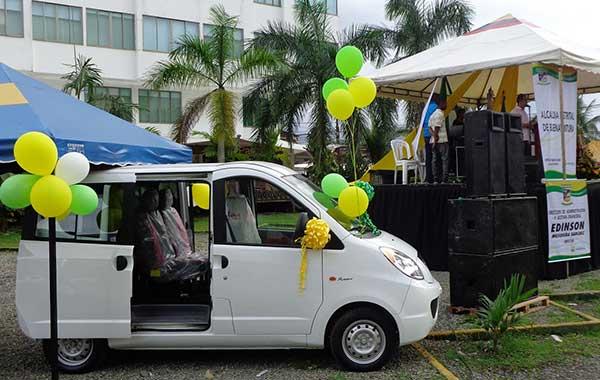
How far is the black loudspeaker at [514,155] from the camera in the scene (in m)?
7.45

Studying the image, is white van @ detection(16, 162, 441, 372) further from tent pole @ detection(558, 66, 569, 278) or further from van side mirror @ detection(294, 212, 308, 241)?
tent pole @ detection(558, 66, 569, 278)

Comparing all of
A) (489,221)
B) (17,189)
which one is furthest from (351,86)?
(17,189)

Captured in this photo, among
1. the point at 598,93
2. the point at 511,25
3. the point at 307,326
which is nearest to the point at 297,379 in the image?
the point at 307,326

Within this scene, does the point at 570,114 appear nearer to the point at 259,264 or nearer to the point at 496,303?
the point at 496,303

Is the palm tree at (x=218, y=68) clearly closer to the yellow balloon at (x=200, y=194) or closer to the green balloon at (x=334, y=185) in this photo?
the yellow balloon at (x=200, y=194)

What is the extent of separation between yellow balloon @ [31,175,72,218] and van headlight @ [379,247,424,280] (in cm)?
267

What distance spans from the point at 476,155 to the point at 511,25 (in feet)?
19.7

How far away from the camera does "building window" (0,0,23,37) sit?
88.6 feet

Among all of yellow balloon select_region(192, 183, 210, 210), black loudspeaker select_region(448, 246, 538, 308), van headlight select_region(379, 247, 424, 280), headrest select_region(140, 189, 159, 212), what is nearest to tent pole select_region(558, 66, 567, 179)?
black loudspeaker select_region(448, 246, 538, 308)

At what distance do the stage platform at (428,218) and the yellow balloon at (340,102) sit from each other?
4112 mm

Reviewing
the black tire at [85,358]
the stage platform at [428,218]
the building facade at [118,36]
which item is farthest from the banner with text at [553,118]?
the building facade at [118,36]

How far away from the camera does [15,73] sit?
680 cm

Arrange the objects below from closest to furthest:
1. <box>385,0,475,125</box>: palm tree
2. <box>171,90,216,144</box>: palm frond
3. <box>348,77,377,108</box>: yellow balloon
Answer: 1. <box>348,77,377,108</box>: yellow balloon
2. <box>171,90,216,144</box>: palm frond
3. <box>385,0,475,125</box>: palm tree

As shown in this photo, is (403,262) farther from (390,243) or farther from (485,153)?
(485,153)
